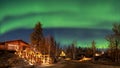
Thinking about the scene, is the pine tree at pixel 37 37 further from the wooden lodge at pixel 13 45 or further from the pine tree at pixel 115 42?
the pine tree at pixel 115 42

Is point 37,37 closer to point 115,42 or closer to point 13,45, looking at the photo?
point 13,45

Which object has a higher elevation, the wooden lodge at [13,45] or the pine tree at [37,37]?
the pine tree at [37,37]

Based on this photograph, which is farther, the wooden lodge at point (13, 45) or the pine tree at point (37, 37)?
the pine tree at point (37, 37)

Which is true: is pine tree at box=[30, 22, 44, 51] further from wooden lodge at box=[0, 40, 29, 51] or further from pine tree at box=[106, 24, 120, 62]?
pine tree at box=[106, 24, 120, 62]

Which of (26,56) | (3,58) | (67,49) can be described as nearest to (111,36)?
(26,56)

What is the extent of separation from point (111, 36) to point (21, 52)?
1099 inches

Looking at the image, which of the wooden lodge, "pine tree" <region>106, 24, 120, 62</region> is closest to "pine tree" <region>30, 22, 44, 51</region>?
the wooden lodge

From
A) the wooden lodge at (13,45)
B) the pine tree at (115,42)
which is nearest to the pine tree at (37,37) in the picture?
the wooden lodge at (13,45)

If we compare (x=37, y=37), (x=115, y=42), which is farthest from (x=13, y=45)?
(x=115, y=42)

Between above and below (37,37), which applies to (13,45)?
below

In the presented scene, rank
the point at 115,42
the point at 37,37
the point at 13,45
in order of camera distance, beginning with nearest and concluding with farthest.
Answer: the point at 115,42 → the point at 13,45 → the point at 37,37

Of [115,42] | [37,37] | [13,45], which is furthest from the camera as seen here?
[37,37]

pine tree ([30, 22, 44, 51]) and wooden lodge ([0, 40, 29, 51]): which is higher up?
pine tree ([30, 22, 44, 51])

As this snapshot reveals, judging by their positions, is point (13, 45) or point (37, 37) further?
point (37, 37)
